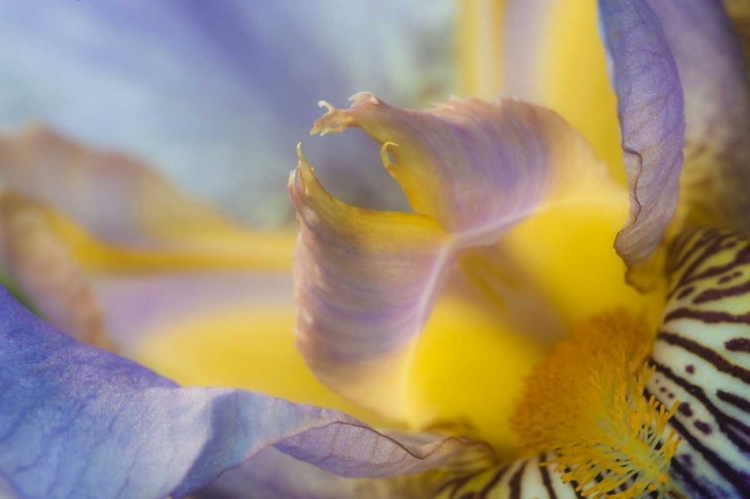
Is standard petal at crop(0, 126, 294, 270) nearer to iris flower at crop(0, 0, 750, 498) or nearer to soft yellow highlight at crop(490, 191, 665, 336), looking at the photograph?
iris flower at crop(0, 0, 750, 498)

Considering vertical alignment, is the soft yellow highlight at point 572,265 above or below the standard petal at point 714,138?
below

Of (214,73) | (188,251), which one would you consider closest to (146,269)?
(188,251)

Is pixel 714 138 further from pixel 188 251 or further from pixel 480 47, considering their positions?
pixel 188 251

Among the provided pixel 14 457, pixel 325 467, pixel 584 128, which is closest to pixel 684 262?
pixel 584 128

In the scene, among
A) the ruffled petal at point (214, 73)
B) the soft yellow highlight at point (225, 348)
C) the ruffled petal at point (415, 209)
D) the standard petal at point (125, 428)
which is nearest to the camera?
the standard petal at point (125, 428)

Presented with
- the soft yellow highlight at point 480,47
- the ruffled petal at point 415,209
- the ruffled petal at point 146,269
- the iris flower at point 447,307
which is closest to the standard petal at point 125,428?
the iris flower at point 447,307

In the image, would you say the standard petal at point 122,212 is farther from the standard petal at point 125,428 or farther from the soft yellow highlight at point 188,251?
the standard petal at point 125,428

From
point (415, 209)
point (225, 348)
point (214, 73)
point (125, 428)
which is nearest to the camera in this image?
point (125, 428)

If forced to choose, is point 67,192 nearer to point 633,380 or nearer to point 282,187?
point 282,187
